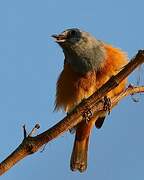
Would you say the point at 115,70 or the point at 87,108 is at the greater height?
the point at 115,70

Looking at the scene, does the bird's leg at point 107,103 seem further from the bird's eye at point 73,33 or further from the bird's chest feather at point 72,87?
the bird's eye at point 73,33

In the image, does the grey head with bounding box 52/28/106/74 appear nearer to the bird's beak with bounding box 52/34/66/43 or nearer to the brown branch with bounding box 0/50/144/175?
the bird's beak with bounding box 52/34/66/43

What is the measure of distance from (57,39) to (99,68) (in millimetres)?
562

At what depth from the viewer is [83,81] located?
16.8ft

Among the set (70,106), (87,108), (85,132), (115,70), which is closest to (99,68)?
(115,70)

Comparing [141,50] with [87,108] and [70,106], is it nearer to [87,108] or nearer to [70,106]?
[87,108]

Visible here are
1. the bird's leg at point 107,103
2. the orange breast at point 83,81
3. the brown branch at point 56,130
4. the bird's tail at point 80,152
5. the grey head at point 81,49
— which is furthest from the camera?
the bird's tail at point 80,152

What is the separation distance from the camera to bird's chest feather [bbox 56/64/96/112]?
5.08 metres

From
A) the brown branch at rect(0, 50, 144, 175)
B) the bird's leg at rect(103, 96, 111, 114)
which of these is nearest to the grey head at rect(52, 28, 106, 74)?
the bird's leg at rect(103, 96, 111, 114)

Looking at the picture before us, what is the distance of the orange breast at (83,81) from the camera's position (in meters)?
5.02

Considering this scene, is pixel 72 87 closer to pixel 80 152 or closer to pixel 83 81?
pixel 83 81

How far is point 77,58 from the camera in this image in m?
5.27

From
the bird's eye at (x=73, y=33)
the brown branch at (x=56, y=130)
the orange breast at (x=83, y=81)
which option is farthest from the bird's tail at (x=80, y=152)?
the brown branch at (x=56, y=130)

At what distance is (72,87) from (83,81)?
16cm
